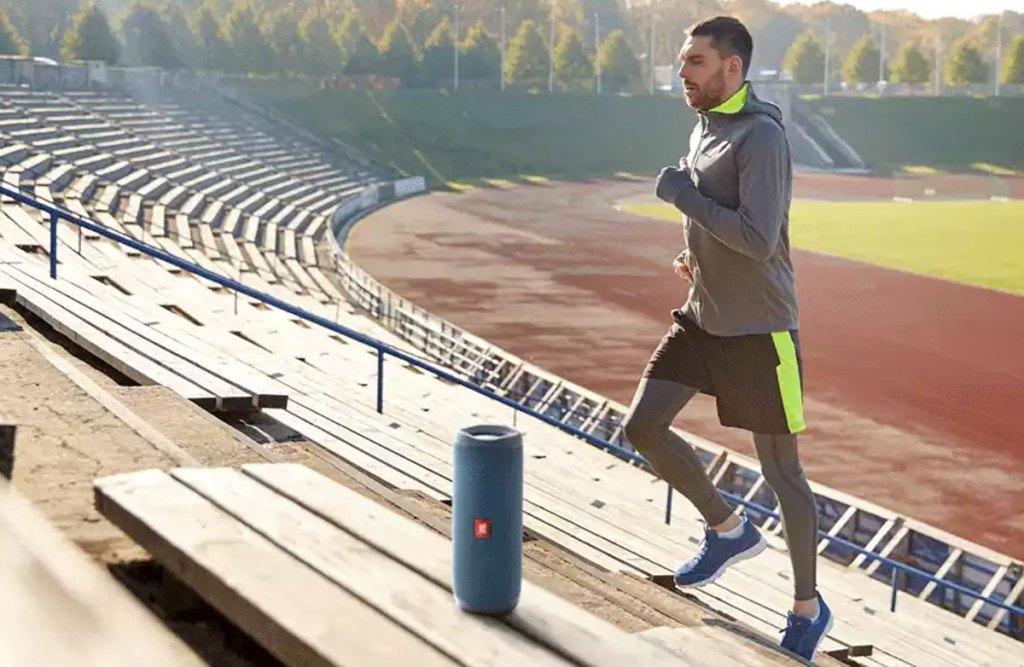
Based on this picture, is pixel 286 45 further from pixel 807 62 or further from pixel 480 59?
pixel 807 62

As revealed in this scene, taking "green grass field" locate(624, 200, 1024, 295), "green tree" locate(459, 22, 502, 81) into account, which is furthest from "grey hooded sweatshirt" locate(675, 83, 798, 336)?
"green tree" locate(459, 22, 502, 81)

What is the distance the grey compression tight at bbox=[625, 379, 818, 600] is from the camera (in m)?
4.43

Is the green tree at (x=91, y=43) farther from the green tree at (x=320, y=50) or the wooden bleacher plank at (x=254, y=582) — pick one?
Answer: the wooden bleacher plank at (x=254, y=582)

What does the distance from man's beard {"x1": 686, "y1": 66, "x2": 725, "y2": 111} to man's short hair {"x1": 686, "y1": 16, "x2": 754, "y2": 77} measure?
0.07m

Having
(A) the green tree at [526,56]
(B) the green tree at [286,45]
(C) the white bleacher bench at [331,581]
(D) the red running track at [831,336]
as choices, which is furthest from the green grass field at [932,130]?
(C) the white bleacher bench at [331,581]

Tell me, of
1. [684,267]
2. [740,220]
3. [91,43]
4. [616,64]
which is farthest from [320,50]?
[740,220]

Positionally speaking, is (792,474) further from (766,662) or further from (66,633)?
(66,633)

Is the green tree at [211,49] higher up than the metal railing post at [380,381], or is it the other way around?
the green tree at [211,49]

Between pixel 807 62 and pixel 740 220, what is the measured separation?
11561cm

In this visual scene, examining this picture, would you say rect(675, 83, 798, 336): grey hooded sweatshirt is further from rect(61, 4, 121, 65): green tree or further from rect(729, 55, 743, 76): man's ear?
rect(61, 4, 121, 65): green tree

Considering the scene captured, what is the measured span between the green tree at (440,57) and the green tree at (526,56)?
21.7ft

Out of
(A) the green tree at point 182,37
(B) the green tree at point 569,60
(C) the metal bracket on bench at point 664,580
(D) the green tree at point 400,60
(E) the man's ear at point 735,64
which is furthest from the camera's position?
(B) the green tree at point 569,60

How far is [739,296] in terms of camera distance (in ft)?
14.3

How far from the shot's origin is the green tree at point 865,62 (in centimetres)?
11575
